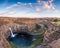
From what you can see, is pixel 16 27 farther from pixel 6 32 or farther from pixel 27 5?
pixel 27 5

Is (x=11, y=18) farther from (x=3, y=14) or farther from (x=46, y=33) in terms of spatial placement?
(x=46, y=33)

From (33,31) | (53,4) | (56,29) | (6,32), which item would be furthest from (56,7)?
(6,32)

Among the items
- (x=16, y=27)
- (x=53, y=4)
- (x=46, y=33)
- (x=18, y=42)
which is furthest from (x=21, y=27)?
(x=53, y=4)

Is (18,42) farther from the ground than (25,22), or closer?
closer

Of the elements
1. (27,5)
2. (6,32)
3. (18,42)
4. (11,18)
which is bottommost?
(18,42)

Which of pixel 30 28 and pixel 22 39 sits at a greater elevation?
pixel 30 28

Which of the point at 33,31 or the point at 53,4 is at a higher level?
the point at 53,4
